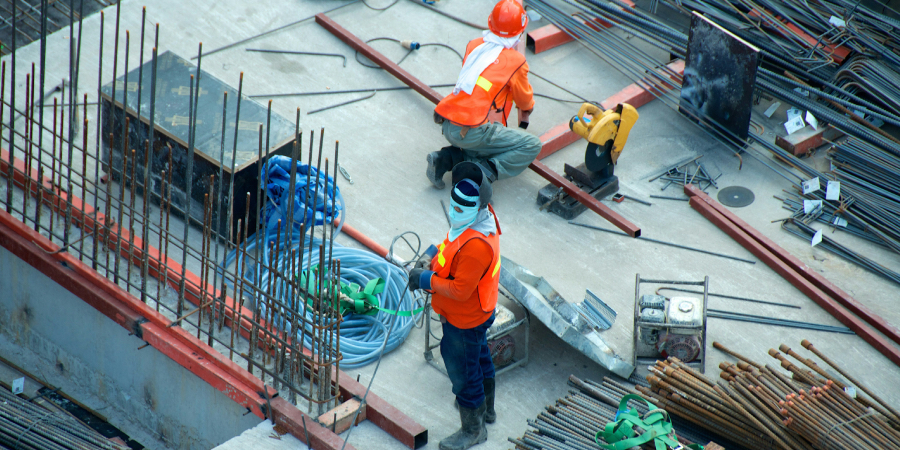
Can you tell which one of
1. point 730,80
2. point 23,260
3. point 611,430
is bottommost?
point 23,260

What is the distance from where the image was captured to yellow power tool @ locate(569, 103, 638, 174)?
30.8ft

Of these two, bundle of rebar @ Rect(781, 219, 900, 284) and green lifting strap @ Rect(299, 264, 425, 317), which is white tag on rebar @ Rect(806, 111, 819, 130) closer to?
bundle of rebar @ Rect(781, 219, 900, 284)

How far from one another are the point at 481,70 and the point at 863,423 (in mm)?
4473

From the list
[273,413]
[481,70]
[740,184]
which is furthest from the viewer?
[740,184]

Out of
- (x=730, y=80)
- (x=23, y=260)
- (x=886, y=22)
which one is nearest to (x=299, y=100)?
(x=23, y=260)

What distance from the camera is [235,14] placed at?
11844mm

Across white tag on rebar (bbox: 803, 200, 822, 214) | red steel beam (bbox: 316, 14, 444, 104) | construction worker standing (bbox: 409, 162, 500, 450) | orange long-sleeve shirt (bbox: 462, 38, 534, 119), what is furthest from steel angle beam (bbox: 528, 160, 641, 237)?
construction worker standing (bbox: 409, 162, 500, 450)

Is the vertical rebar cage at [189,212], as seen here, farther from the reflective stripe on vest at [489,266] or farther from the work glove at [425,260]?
the reflective stripe on vest at [489,266]

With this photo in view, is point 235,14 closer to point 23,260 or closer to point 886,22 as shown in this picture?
point 23,260

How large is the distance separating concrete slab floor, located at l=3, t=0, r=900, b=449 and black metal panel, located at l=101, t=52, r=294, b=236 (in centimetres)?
116

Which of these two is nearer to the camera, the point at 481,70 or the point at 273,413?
the point at 273,413

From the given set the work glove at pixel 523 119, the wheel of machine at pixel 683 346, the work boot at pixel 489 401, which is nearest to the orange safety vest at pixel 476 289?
the work boot at pixel 489 401

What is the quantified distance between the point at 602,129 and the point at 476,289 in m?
3.19

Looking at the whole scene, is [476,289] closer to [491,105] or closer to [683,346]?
[683,346]
